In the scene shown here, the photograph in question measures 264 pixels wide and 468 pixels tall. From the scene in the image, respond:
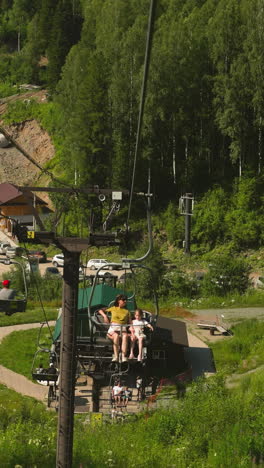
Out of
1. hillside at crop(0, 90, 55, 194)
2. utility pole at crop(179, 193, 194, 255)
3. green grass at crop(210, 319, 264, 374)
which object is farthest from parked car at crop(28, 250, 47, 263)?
green grass at crop(210, 319, 264, 374)

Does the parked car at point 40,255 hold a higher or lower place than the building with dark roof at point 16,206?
lower

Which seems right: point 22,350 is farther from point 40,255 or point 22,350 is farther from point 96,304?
point 40,255

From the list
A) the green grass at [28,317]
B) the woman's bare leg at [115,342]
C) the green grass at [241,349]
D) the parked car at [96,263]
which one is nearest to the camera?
the woman's bare leg at [115,342]

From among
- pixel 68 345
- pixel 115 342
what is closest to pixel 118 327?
pixel 115 342

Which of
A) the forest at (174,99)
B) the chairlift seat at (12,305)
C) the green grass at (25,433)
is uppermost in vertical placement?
the forest at (174,99)

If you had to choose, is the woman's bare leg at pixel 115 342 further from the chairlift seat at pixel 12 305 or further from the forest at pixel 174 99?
the forest at pixel 174 99

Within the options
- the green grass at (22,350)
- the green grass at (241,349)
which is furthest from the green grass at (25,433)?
the green grass at (241,349)

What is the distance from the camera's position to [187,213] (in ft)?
142

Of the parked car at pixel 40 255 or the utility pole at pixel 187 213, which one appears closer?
the utility pole at pixel 187 213

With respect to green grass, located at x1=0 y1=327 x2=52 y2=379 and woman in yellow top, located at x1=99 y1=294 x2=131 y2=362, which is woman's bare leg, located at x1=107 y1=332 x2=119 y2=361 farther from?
green grass, located at x1=0 y1=327 x2=52 y2=379

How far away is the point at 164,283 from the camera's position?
33875 mm

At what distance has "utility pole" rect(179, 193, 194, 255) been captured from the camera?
142 ft

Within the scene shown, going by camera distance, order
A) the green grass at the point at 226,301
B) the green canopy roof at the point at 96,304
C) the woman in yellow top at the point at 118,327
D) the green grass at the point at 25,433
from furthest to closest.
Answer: the green grass at the point at 226,301, the green canopy roof at the point at 96,304, the woman in yellow top at the point at 118,327, the green grass at the point at 25,433

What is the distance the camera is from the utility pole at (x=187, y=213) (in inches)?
1702
